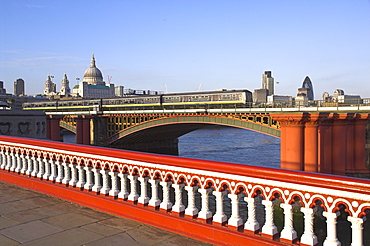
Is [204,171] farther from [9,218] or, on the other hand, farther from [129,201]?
[9,218]

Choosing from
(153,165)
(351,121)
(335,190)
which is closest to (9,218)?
(153,165)

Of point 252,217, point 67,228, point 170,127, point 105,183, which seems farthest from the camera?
point 170,127

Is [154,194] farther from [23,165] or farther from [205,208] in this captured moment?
[23,165]

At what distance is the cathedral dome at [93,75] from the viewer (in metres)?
187

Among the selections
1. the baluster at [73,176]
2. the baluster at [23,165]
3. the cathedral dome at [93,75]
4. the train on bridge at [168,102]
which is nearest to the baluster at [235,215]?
the baluster at [73,176]

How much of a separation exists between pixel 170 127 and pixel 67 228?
38.0 m

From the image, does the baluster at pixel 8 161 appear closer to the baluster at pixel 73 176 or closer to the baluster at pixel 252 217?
the baluster at pixel 73 176

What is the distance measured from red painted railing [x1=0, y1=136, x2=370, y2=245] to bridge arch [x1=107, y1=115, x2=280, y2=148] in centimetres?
2485

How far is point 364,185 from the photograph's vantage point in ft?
10.9

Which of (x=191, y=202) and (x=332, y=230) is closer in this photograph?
(x=332, y=230)

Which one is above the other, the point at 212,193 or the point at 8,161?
the point at 8,161

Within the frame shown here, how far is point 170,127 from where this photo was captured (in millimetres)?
42844

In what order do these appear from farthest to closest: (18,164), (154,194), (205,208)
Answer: (18,164), (154,194), (205,208)

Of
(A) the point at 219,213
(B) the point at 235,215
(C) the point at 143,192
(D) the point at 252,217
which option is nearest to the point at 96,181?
(C) the point at 143,192
